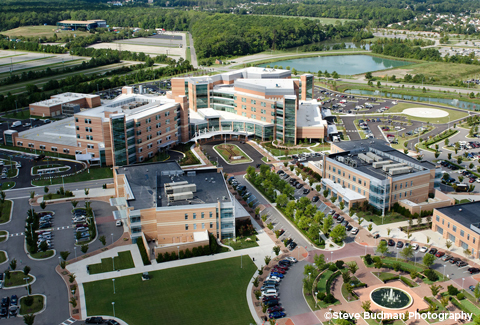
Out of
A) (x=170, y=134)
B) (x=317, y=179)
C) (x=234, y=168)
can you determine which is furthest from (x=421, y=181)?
(x=170, y=134)

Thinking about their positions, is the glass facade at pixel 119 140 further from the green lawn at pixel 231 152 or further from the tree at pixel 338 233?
the tree at pixel 338 233

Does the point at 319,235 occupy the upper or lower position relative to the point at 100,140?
lower

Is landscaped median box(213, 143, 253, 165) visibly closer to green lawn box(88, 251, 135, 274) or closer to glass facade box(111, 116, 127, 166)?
glass facade box(111, 116, 127, 166)

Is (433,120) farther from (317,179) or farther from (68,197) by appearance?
(68,197)

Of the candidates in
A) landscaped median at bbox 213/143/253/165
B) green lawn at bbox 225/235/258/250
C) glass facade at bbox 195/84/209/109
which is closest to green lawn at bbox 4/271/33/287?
green lawn at bbox 225/235/258/250

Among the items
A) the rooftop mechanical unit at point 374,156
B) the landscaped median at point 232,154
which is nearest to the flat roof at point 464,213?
the rooftop mechanical unit at point 374,156

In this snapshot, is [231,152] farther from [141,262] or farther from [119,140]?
[141,262]
